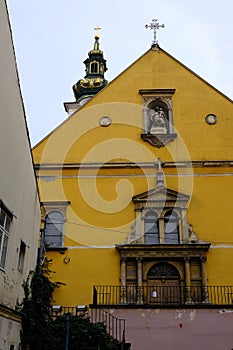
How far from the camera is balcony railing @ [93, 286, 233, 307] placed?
14.0 m

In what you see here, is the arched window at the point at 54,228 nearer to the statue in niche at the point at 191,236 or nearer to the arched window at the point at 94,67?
the statue in niche at the point at 191,236

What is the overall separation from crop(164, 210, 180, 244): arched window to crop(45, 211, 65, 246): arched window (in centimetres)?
360

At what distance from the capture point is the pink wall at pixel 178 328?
1194 cm

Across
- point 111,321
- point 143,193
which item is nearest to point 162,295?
point 111,321

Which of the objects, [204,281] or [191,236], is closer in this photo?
[204,281]

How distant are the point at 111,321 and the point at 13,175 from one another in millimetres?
5145

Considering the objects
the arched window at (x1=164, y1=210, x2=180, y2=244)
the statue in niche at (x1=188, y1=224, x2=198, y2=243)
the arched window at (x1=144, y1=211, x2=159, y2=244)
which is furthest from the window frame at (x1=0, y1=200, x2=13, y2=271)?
the statue in niche at (x1=188, y1=224, x2=198, y2=243)

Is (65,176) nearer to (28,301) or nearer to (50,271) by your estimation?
(50,271)

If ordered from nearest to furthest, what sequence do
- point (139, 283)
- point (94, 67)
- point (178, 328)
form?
point (178, 328) < point (139, 283) < point (94, 67)

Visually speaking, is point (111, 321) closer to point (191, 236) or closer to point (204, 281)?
point (204, 281)

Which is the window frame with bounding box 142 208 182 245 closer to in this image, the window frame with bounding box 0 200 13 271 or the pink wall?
the pink wall

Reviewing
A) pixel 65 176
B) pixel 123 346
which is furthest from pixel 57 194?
pixel 123 346

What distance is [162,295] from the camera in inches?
568

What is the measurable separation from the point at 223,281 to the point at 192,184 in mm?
3604
